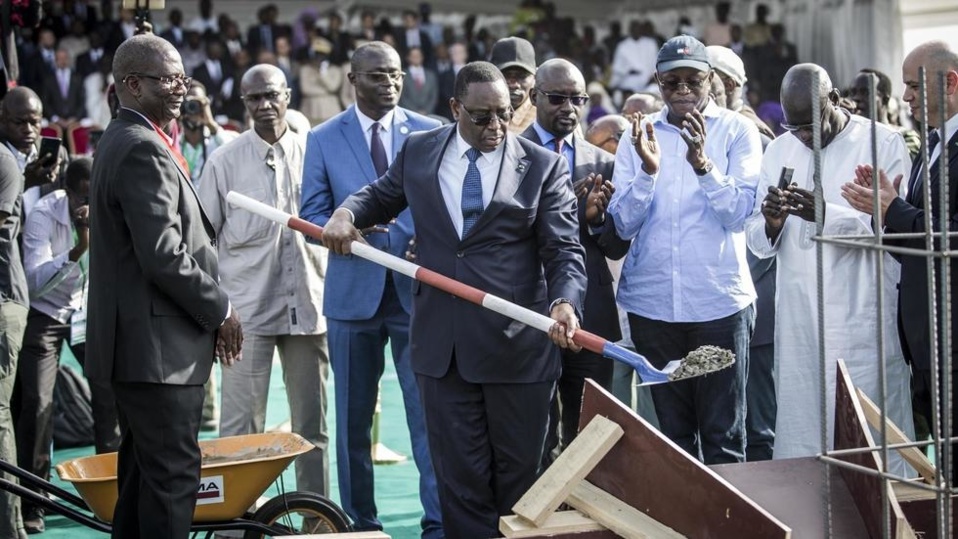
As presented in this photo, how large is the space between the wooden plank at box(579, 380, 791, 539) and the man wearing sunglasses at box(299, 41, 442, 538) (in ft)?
6.47

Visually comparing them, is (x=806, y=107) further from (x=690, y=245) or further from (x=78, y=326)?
(x=78, y=326)

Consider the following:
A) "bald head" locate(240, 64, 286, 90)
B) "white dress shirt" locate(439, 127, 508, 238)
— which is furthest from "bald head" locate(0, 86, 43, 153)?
"white dress shirt" locate(439, 127, 508, 238)

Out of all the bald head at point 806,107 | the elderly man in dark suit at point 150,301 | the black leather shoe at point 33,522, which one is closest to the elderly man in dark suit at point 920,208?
the bald head at point 806,107

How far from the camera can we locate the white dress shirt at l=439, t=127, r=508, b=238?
5.20 m

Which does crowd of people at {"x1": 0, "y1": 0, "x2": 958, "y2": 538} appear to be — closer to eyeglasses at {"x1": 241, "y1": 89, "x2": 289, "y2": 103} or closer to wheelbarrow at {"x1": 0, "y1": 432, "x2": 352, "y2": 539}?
eyeglasses at {"x1": 241, "y1": 89, "x2": 289, "y2": 103}

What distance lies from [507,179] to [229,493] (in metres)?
1.61

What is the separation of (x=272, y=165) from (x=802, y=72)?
262cm

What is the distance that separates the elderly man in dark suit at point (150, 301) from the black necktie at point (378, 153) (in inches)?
63.9

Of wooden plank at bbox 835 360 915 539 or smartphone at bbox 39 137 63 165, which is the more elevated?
smartphone at bbox 39 137 63 165

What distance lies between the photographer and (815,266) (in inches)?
219

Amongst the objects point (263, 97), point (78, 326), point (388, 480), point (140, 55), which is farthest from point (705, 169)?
point (78, 326)

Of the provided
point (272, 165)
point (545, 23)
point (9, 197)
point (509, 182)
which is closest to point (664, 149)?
point (509, 182)

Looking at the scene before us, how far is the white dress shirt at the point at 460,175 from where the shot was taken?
5.20m

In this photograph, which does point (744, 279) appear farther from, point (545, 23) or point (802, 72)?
point (545, 23)
